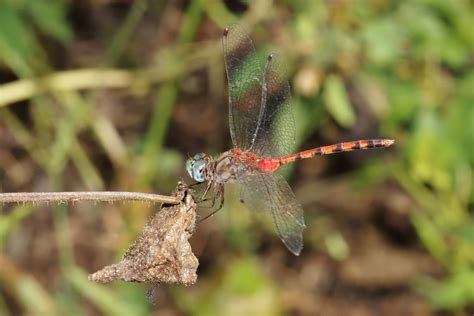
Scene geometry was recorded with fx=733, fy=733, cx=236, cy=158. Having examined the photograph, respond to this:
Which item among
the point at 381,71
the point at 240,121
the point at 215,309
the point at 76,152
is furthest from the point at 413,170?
the point at 76,152

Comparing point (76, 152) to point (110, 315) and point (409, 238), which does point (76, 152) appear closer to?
point (110, 315)

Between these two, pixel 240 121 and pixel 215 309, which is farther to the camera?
pixel 215 309

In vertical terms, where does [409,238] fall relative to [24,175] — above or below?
below

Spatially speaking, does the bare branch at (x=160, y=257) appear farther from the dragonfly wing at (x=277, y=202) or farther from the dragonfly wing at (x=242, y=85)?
the dragonfly wing at (x=242, y=85)

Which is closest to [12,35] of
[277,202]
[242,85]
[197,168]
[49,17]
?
[49,17]

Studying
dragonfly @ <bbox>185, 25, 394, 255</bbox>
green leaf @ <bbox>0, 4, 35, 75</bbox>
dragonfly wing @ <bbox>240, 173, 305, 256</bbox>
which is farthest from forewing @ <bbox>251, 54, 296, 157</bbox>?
green leaf @ <bbox>0, 4, 35, 75</bbox>

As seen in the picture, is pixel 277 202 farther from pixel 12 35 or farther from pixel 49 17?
pixel 49 17
